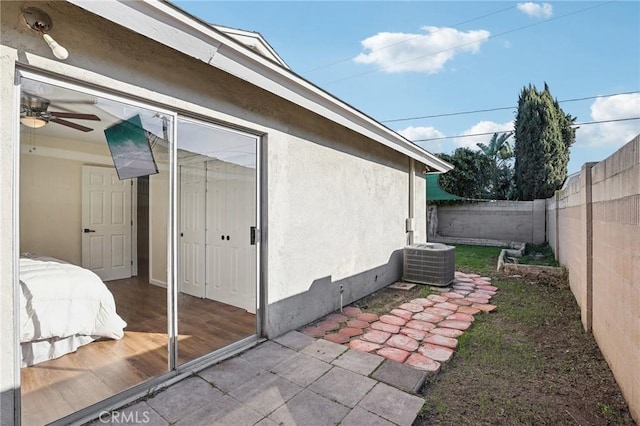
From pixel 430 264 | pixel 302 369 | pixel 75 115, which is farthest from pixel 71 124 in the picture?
pixel 430 264

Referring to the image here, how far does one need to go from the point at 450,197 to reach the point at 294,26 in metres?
9.93

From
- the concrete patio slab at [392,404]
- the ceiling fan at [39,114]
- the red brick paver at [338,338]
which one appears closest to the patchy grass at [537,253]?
the red brick paver at [338,338]

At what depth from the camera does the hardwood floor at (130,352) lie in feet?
8.58

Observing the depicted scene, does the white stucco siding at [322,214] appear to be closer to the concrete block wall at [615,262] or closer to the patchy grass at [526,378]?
the patchy grass at [526,378]

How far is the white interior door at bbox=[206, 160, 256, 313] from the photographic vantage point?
432 cm

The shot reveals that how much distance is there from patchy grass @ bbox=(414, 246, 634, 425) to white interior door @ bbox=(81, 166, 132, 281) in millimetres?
4937

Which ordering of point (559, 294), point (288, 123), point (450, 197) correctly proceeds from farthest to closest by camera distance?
point (450, 197) < point (559, 294) < point (288, 123)

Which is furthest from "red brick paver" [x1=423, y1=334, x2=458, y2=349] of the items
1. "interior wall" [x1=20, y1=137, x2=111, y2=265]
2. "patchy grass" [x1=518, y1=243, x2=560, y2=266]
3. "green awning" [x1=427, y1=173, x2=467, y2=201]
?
"green awning" [x1=427, y1=173, x2=467, y2=201]

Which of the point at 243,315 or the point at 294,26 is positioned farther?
the point at 294,26

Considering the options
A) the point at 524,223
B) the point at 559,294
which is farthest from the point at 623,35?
the point at 559,294

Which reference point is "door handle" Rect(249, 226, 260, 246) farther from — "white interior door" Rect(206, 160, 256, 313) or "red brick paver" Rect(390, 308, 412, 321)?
"red brick paver" Rect(390, 308, 412, 321)

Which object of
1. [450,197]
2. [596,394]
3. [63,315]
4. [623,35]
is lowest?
[596,394]

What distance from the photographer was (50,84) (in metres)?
2.26

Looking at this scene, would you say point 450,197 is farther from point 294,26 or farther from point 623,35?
point 294,26
